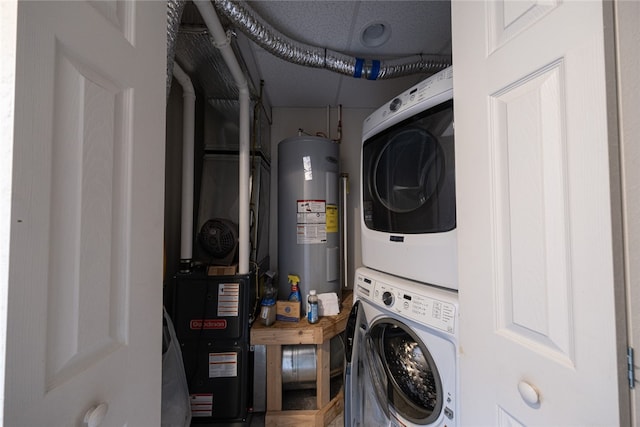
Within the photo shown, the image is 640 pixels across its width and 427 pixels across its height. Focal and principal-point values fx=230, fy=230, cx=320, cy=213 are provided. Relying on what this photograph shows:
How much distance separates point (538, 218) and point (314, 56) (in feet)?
4.24

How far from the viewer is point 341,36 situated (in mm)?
1244

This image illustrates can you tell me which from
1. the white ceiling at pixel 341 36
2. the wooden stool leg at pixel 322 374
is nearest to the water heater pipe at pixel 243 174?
the white ceiling at pixel 341 36

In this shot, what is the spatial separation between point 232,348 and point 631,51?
1.61m

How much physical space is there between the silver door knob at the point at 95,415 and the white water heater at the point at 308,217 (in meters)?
1.09

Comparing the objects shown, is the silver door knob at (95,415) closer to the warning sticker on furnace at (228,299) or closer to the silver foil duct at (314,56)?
the warning sticker on furnace at (228,299)

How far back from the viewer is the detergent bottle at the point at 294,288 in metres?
1.40

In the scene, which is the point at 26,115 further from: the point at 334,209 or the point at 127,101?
the point at 334,209

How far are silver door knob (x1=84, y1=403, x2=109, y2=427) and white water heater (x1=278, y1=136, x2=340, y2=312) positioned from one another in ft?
3.59

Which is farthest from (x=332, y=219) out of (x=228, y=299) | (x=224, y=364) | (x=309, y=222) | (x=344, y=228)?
(x=224, y=364)

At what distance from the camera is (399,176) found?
1.02 meters

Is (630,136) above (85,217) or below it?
above

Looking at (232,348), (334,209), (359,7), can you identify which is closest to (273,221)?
(334,209)

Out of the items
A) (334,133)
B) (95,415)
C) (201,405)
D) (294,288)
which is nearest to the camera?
(95,415)

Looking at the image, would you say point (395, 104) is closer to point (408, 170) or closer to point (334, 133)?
point (408, 170)
